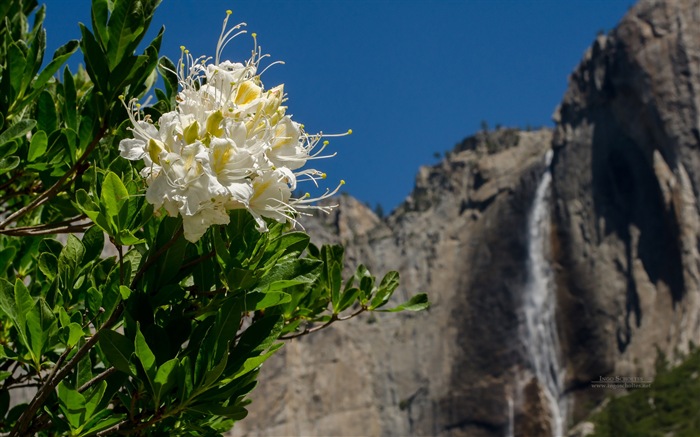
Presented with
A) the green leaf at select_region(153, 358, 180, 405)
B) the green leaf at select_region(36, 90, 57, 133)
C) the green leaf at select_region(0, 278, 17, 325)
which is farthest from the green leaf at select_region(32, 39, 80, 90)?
the green leaf at select_region(153, 358, 180, 405)

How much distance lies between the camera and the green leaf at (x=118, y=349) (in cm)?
176

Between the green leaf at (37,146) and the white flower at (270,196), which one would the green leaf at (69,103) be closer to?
the green leaf at (37,146)

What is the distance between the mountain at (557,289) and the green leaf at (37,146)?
1151 inches

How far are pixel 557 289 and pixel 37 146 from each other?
3271 cm

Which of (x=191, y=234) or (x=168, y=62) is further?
(x=168, y=62)

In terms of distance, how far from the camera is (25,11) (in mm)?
3307

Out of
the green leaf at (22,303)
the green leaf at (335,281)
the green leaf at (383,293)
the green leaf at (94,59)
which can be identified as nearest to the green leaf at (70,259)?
the green leaf at (22,303)

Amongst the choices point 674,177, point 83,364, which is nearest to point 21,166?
point 83,364

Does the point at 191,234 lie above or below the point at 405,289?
below

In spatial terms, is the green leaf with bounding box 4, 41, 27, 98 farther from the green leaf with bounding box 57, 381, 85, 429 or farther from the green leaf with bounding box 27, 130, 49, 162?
the green leaf with bounding box 57, 381, 85, 429

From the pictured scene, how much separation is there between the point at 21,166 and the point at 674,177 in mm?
32258

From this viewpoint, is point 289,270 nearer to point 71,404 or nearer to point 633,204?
point 71,404

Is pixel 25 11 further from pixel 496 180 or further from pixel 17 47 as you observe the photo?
pixel 496 180

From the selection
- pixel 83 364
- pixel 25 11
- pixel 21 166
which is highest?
pixel 25 11
